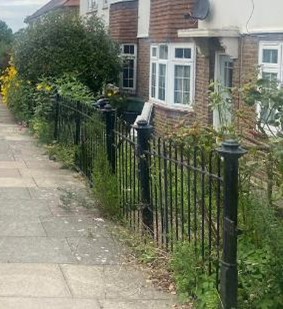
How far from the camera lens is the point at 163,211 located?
6316 millimetres

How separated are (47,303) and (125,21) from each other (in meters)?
17.5

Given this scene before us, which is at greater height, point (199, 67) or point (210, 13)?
point (210, 13)

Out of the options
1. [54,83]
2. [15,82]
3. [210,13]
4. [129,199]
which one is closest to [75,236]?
[129,199]

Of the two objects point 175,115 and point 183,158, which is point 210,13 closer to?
point 175,115

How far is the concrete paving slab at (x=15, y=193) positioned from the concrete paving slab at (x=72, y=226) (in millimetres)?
1370

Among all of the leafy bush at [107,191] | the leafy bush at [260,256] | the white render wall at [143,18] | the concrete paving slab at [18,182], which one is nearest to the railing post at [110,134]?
the leafy bush at [107,191]

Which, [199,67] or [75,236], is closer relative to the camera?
[75,236]

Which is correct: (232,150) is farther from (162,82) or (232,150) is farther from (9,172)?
(162,82)

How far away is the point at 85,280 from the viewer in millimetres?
5699

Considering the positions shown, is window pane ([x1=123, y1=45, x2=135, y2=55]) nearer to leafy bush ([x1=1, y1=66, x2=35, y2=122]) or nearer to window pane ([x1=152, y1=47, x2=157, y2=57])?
leafy bush ([x1=1, y1=66, x2=35, y2=122])

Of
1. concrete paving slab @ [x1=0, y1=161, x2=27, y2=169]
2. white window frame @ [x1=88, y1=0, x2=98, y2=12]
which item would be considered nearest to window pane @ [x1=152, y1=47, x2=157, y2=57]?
concrete paving slab @ [x1=0, y1=161, x2=27, y2=169]

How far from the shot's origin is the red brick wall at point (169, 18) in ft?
51.2

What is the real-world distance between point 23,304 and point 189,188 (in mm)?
1507

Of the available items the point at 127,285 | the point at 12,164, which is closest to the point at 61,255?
the point at 127,285
